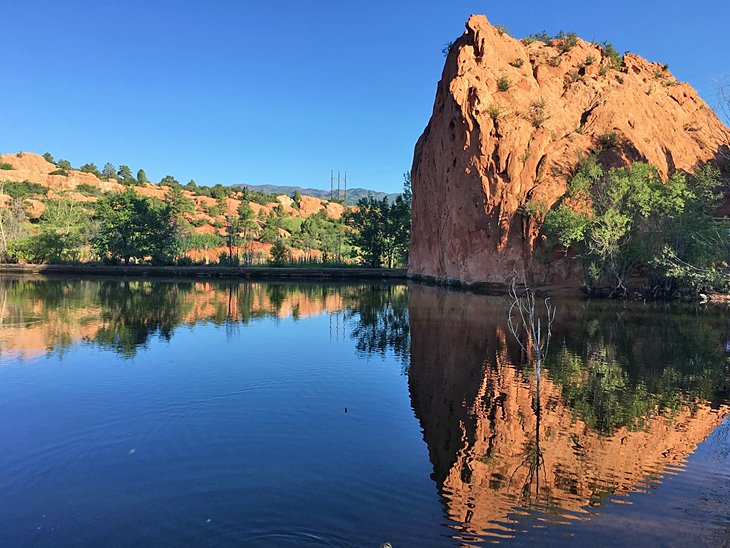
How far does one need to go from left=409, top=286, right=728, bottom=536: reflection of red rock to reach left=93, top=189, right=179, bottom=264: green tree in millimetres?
49021

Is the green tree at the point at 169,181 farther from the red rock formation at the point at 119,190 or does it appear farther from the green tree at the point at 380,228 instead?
the green tree at the point at 380,228

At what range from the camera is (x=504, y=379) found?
11.9 m

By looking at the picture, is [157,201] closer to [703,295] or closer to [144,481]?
[703,295]

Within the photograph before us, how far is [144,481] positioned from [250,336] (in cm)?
1166

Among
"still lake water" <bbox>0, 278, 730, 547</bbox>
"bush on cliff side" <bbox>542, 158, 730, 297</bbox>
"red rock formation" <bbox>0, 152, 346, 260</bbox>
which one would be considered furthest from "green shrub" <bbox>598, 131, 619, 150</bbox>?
"red rock formation" <bbox>0, 152, 346, 260</bbox>

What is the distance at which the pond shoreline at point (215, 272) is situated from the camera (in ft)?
171

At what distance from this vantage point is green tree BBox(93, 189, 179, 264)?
54375 mm

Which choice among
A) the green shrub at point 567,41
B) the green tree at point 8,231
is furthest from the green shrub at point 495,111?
the green tree at point 8,231

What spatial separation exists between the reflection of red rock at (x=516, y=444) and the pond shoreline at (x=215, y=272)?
Answer: 1537 inches

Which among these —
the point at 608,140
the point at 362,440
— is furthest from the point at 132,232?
the point at 362,440

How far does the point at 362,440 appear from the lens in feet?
27.3

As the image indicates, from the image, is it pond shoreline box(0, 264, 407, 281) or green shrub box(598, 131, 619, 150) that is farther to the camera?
pond shoreline box(0, 264, 407, 281)

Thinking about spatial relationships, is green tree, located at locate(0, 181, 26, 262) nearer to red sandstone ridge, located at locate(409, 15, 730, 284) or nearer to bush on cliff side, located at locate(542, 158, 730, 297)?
red sandstone ridge, located at locate(409, 15, 730, 284)

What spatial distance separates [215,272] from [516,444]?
156 feet
